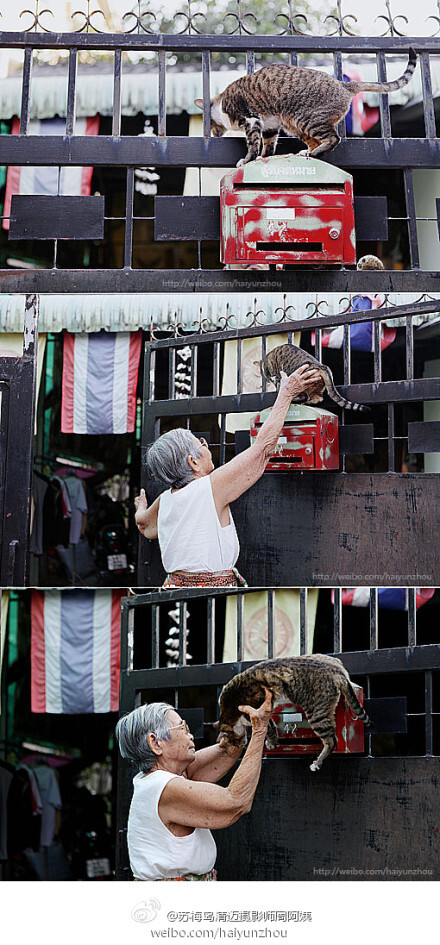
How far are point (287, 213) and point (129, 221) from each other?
107 centimetres

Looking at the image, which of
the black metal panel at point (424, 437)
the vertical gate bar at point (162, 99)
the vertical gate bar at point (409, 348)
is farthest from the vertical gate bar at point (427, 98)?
the black metal panel at point (424, 437)

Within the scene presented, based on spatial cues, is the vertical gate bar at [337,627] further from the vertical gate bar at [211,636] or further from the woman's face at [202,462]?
the woman's face at [202,462]

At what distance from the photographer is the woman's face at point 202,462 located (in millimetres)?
4496

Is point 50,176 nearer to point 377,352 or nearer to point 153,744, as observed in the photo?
point 377,352

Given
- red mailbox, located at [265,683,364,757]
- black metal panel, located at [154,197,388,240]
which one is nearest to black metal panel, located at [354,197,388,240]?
black metal panel, located at [154,197,388,240]

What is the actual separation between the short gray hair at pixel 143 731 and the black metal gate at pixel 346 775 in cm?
31

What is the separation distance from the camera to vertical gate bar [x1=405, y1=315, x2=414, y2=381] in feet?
15.9

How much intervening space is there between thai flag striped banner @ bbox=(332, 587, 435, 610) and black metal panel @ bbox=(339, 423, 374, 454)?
86cm

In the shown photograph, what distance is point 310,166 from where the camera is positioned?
5.00 meters

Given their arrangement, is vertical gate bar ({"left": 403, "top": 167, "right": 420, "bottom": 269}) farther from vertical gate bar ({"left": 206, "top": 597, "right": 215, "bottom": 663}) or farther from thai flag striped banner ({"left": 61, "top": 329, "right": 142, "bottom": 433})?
vertical gate bar ({"left": 206, "top": 597, "right": 215, "bottom": 663})

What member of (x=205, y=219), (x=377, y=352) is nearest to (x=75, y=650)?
(x=377, y=352)

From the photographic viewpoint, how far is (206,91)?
209 inches
